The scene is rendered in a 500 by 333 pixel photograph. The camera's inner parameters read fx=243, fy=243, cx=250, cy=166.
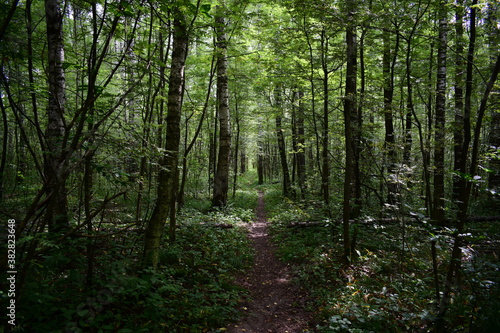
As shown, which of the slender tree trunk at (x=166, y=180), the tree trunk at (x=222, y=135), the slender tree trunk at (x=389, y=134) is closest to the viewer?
the slender tree trunk at (x=166, y=180)

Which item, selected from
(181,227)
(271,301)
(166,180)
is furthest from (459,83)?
(181,227)

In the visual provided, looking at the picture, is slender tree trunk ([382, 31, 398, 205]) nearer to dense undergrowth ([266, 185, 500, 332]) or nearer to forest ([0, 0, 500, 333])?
forest ([0, 0, 500, 333])

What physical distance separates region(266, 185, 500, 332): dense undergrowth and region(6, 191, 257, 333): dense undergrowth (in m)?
1.79

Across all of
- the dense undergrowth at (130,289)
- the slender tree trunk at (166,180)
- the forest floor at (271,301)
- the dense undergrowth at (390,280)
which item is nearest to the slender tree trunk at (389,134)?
the dense undergrowth at (390,280)

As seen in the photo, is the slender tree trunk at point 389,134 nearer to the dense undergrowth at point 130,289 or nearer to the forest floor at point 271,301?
the forest floor at point 271,301

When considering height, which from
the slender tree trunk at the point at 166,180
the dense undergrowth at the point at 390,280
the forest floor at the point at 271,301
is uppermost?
the slender tree trunk at the point at 166,180

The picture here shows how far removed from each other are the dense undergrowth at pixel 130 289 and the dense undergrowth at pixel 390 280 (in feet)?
5.89

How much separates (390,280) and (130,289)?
5.20 m

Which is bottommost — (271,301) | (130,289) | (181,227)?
(271,301)

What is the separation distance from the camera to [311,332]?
396cm

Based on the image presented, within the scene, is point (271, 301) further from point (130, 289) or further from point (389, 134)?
point (389, 134)

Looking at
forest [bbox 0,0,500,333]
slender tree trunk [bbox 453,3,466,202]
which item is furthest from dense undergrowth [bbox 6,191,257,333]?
slender tree trunk [bbox 453,3,466,202]

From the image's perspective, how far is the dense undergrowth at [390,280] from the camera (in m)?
3.00

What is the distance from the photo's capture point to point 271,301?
5125 mm
